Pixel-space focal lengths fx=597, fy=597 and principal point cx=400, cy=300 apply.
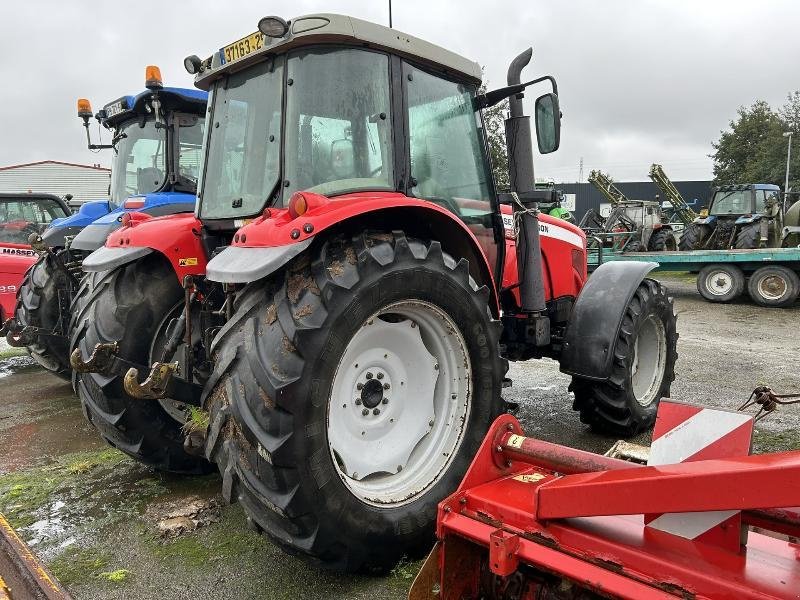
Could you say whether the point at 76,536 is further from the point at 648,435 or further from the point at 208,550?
the point at 648,435

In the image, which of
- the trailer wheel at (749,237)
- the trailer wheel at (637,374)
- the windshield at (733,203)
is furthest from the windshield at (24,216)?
the windshield at (733,203)

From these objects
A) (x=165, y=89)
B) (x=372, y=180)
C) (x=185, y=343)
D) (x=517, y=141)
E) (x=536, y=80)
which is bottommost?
(x=185, y=343)

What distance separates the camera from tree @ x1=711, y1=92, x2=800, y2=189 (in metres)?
39.5

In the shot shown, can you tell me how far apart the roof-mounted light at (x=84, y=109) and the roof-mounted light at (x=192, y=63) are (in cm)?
393

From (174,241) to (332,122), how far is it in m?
1.11

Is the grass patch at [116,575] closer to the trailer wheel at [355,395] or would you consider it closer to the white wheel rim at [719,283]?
the trailer wheel at [355,395]

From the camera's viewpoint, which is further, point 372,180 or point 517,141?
point 517,141

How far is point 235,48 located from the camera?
2.86 metres

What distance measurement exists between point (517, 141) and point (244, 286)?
73.9 inches

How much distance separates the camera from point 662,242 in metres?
14.5

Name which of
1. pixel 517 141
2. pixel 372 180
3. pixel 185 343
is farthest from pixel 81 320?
pixel 517 141

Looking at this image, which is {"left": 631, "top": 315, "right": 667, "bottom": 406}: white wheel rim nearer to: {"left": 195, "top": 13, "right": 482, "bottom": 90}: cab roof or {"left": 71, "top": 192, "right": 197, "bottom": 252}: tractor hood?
{"left": 195, "top": 13, "right": 482, "bottom": 90}: cab roof

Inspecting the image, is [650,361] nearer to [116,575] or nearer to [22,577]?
[116,575]

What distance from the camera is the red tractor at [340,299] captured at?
7.03 ft
